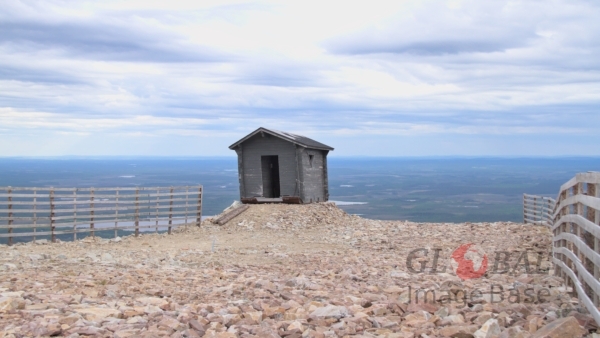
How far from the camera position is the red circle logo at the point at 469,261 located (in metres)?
11.7

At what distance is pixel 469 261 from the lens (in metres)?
14.2

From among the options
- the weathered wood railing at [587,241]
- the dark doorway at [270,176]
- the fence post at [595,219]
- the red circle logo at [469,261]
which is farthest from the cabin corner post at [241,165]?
the fence post at [595,219]

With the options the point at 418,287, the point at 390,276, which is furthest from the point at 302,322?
the point at 390,276

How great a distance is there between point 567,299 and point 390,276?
159 inches

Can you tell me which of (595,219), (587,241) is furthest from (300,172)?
(595,219)

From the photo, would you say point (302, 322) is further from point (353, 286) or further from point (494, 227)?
point (494, 227)

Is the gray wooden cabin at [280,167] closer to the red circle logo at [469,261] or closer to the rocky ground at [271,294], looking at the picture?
the rocky ground at [271,294]

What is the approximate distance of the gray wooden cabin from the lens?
2970cm

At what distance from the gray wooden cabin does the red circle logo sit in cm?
1260

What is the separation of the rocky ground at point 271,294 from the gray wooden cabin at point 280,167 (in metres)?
11.6

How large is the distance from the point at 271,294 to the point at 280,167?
838 inches

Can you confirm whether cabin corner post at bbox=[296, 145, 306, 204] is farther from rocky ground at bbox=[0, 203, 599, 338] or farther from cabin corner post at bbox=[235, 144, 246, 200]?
rocky ground at bbox=[0, 203, 599, 338]

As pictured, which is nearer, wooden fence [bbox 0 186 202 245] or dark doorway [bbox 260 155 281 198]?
wooden fence [bbox 0 186 202 245]

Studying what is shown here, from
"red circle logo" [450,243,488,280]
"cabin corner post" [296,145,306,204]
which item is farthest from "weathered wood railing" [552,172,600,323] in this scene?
"cabin corner post" [296,145,306,204]
